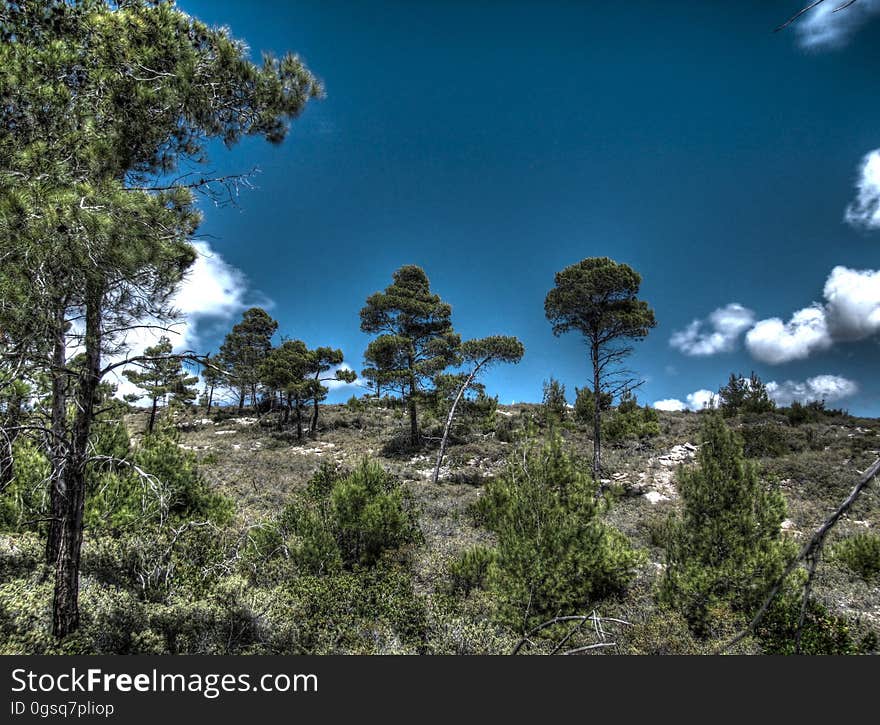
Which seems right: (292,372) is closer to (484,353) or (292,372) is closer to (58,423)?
(484,353)

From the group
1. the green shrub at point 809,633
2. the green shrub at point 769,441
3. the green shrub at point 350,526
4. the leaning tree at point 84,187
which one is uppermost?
the leaning tree at point 84,187

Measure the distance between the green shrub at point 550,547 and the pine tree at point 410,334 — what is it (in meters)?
15.4

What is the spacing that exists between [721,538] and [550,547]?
105 inches

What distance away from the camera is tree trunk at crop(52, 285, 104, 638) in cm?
450

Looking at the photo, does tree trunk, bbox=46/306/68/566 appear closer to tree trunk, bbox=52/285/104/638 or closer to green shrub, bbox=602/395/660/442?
tree trunk, bbox=52/285/104/638

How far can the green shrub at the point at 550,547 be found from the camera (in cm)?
571

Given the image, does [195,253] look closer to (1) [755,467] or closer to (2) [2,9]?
(2) [2,9]

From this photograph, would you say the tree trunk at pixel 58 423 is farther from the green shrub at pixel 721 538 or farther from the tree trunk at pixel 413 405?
the tree trunk at pixel 413 405

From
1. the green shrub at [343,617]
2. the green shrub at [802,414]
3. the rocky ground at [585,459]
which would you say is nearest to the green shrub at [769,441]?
the rocky ground at [585,459]

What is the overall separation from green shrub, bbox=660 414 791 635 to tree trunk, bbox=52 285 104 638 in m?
7.84

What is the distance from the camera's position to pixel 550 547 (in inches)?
230

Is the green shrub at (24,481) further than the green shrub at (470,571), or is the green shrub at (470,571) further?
the green shrub at (470,571)

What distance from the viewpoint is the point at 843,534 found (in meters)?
10.7

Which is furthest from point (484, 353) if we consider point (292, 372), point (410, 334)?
point (292, 372)
